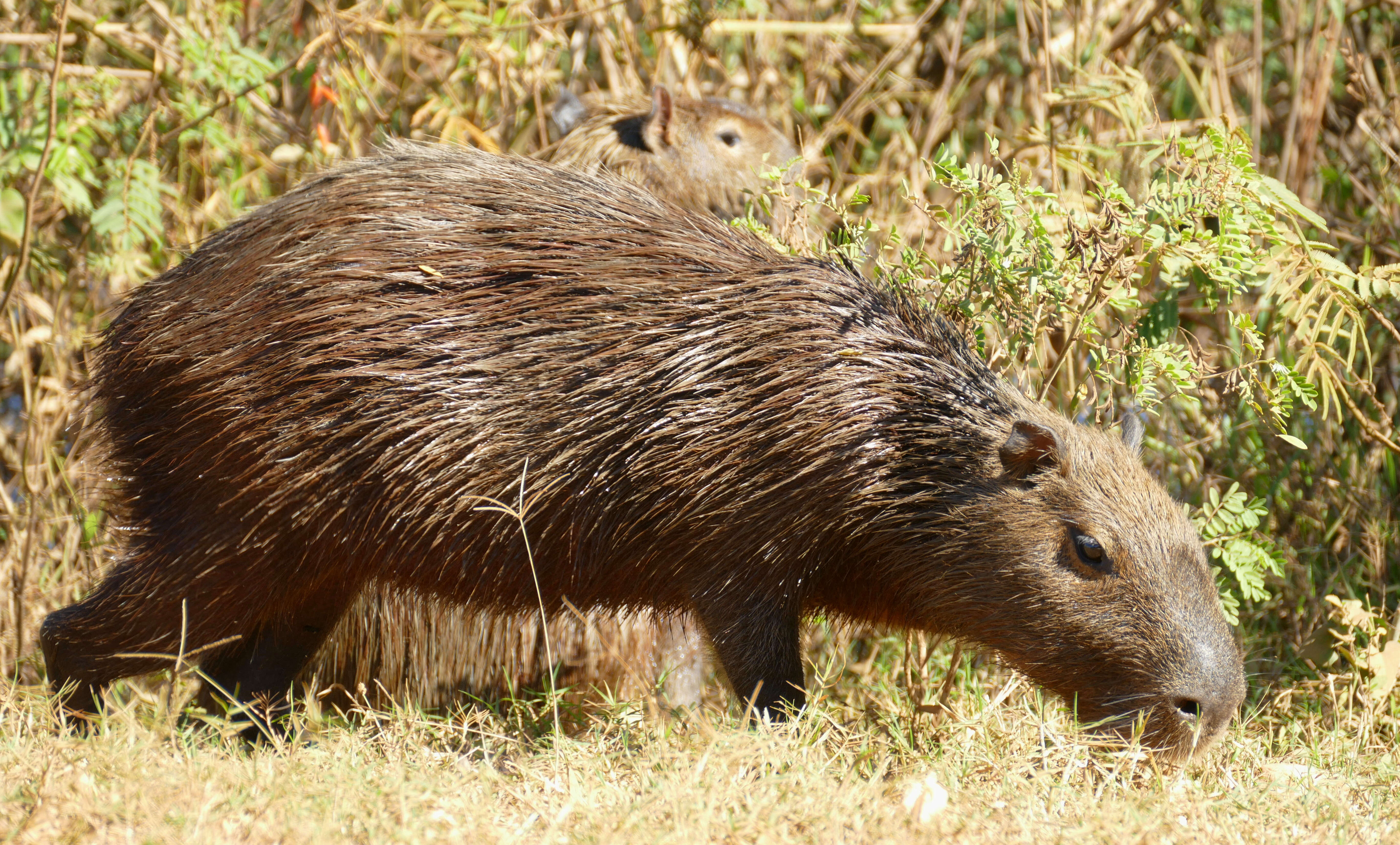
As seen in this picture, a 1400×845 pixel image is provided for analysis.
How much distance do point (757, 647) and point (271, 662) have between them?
4.93 feet

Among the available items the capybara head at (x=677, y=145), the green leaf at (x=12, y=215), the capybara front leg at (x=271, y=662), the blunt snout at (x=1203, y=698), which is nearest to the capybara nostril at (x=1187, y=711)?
the blunt snout at (x=1203, y=698)

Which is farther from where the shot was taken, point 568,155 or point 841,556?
point 568,155

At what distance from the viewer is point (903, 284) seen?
3.80 metres

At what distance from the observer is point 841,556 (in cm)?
330

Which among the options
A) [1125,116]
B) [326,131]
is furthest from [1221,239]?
[326,131]

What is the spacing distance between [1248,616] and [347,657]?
9.66 ft

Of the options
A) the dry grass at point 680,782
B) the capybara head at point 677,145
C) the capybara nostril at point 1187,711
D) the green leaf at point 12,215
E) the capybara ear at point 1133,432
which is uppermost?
the capybara head at point 677,145

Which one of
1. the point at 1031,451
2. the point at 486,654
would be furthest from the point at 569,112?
the point at 1031,451

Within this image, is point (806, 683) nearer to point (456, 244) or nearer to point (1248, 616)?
point (1248, 616)

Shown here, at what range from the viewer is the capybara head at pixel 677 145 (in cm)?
500

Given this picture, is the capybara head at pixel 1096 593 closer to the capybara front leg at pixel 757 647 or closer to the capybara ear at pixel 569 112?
the capybara front leg at pixel 757 647

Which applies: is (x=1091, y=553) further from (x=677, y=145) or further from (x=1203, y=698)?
(x=677, y=145)

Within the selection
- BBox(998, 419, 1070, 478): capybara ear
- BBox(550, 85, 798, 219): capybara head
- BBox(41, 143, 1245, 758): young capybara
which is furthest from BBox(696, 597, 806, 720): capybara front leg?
BBox(550, 85, 798, 219): capybara head

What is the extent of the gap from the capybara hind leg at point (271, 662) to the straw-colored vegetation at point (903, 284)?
0.49 feet
